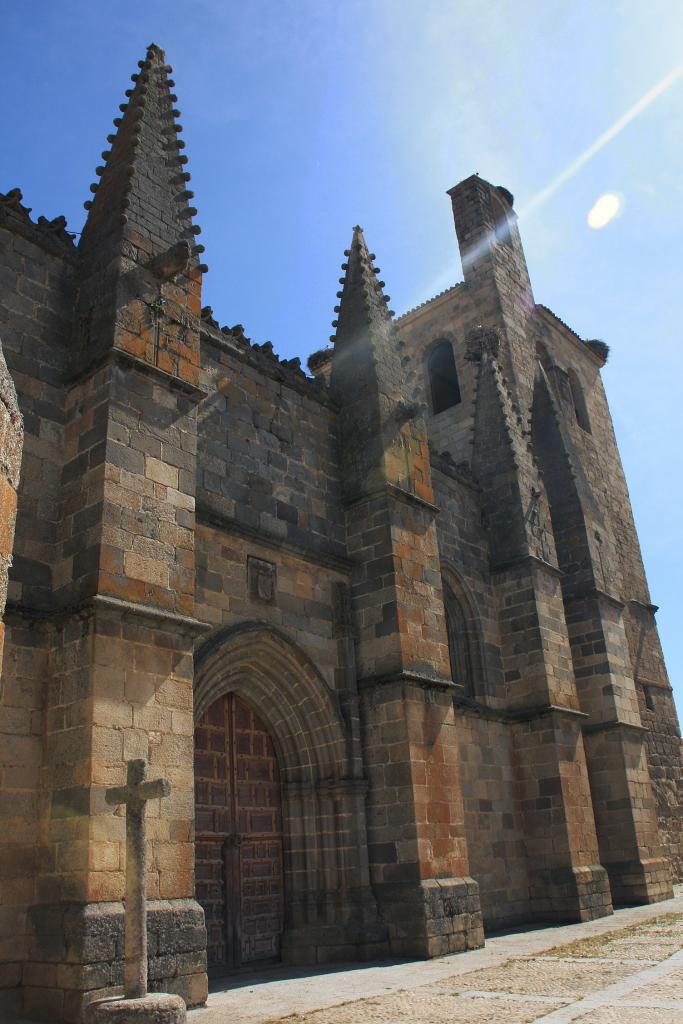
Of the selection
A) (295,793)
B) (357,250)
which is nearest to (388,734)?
(295,793)

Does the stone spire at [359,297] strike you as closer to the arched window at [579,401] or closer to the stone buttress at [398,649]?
the stone buttress at [398,649]

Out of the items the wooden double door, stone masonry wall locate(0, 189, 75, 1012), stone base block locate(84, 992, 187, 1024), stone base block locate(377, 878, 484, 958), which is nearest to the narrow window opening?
stone masonry wall locate(0, 189, 75, 1012)

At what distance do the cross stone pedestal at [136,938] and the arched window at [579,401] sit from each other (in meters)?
18.1

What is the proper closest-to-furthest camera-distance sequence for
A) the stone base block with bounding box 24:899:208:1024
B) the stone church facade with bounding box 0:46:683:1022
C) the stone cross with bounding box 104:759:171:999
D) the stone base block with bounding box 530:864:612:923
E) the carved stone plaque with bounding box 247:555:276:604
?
the stone cross with bounding box 104:759:171:999
the stone base block with bounding box 24:899:208:1024
the stone church facade with bounding box 0:46:683:1022
the carved stone plaque with bounding box 247:555:276:604
the stone base block with bounding box 530:864:612:923

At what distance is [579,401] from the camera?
72.7ft

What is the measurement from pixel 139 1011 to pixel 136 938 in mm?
482

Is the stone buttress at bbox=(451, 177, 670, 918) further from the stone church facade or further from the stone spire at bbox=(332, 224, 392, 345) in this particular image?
the stone spire at bbox=(332, 224, 392, 345)

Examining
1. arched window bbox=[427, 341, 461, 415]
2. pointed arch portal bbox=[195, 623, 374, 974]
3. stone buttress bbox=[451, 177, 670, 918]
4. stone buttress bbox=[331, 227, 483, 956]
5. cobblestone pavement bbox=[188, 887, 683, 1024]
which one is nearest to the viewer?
cobblestone pavement bbox=[188, 887, 683, 1024]

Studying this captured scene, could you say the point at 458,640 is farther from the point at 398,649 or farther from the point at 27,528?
the point at 27,528

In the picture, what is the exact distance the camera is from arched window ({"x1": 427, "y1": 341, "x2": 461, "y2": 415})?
65.0ft

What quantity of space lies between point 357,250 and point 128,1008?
10.0 m

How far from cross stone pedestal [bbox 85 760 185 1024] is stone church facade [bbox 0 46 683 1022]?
31.9 inches

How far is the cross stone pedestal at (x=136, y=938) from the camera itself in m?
4.56

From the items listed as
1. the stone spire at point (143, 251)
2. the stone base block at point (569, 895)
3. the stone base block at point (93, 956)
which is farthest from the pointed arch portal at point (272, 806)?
the stone base block at point (569, 895)
